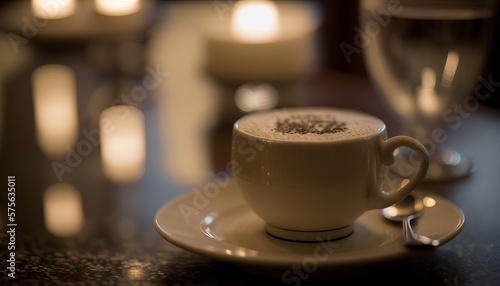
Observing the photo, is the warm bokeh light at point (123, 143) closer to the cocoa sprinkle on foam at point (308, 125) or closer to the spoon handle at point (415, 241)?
the cocoa sprinkle on foam at point (308, 125)

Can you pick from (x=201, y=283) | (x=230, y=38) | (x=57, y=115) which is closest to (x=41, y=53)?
(x=57, y=115)

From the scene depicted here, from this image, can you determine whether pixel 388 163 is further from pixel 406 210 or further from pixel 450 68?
pixel 450 68

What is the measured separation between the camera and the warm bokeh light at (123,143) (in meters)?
0.83

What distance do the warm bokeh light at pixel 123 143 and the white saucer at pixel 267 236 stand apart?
0.19 m

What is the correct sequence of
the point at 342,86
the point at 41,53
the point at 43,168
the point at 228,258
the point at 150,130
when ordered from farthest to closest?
the point at 41,53
the point at 342,86
the point at 150,130
the point at 43,168
the point at 228,258

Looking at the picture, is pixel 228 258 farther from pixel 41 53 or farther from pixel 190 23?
pixel 190 23

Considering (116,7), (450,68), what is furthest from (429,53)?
(116,7)

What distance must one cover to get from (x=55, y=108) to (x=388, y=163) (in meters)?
0.70

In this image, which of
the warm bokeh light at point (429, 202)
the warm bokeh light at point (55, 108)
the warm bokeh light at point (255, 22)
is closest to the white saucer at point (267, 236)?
the warm bokeh light at point (429, 202)

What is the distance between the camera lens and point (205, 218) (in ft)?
1.95

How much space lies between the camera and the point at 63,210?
709mm

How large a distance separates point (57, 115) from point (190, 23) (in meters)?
0.99

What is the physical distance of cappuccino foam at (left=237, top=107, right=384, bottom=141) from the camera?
0.53m

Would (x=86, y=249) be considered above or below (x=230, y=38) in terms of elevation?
below
